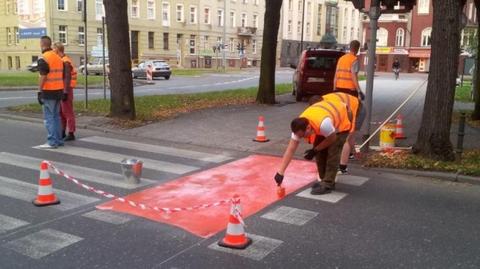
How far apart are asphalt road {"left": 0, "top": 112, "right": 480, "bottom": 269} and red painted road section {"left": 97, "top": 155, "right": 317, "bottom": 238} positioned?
0.67 feet

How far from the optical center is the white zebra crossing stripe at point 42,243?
4.80 metres

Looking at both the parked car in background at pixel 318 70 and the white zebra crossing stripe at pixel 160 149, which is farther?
the parked car in background at pixel 318 70

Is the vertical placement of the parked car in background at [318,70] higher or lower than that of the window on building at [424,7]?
lower

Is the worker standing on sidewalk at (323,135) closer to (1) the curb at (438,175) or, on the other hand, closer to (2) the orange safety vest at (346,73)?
(1) the curb at (438,175)

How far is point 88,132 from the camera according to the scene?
11773 mm

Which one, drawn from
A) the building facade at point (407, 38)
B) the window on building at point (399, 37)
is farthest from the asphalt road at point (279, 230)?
the window on building at point (399, 37)

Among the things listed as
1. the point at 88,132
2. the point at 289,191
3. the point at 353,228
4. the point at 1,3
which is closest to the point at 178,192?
the point at 289,191

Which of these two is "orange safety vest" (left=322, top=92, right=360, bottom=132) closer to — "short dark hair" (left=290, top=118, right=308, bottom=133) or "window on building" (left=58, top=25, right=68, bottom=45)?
A: "short dark hair" (left=290, top=118, right=308, bottom=133)

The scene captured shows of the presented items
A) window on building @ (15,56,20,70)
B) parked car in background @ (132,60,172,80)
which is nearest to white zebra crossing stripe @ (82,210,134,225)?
parked car in background @ (132,60,172,80)

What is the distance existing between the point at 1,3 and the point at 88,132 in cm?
5100

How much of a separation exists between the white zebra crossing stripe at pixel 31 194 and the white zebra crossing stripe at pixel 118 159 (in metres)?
1.83

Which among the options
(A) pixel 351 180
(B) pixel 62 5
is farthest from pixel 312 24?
(A) pixel 351 180

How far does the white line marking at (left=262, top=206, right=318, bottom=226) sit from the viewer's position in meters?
5.79

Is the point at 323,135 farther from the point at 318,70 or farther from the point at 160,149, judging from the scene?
the point at 318,70
